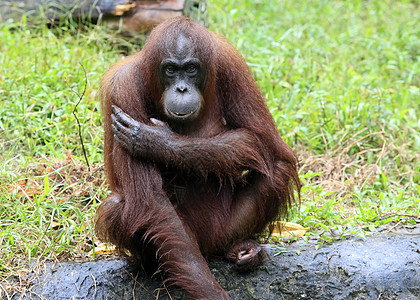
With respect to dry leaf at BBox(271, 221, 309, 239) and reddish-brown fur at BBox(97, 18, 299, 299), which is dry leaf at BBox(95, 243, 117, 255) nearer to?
reddish-brown fur at BBox(97, 18, 299, 299)

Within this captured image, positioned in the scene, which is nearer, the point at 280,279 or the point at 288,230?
the point at 280,279

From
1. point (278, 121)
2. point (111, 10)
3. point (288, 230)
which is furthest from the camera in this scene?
point (111, 10)

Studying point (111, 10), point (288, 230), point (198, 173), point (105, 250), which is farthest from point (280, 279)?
point (111, 10)

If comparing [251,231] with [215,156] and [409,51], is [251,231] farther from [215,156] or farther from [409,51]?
[409,51]

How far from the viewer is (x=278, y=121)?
5.30 metres

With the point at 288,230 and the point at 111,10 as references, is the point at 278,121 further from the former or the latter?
the point at 111,10

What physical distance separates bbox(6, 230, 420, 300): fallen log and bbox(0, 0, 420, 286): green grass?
281 mm

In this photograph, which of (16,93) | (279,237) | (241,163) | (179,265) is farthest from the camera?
(16,93)

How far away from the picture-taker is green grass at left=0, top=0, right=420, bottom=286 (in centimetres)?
393

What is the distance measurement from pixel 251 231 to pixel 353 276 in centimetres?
63

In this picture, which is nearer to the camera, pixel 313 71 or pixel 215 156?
pixel 215 156

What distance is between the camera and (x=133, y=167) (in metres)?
3.22

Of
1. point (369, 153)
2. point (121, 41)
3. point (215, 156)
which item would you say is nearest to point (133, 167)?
point (215, 156)

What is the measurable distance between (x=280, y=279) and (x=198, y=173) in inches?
29.7
